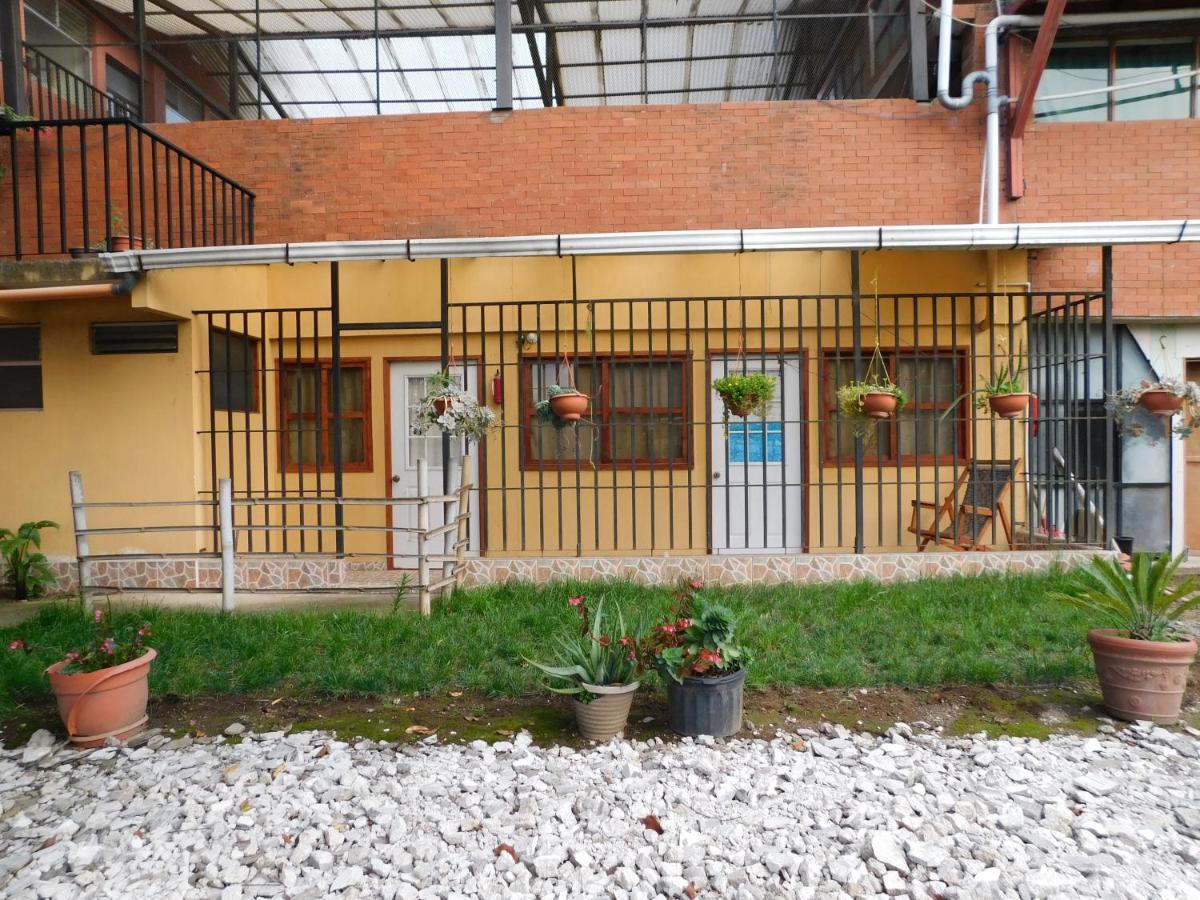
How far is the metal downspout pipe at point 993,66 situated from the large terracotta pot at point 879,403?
276 cm

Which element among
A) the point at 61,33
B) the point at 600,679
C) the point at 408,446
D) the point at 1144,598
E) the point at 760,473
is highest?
the point at 61,33

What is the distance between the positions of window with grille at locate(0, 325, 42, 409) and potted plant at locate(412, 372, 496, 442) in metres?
3.63

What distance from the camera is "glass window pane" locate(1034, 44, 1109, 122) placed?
741cm

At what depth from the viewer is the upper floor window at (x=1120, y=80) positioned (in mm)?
7363

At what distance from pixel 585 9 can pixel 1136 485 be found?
7.22m

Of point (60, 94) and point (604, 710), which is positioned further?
point (60, 94)

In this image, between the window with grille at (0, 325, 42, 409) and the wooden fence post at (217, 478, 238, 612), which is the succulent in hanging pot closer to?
the wooden fence post at (217, 478, 238, 612)

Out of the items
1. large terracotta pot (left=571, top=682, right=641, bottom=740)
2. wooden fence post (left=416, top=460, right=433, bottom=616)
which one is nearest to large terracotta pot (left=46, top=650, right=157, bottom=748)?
wooden fence post (left=416, top=460, right=433, bottom=616)

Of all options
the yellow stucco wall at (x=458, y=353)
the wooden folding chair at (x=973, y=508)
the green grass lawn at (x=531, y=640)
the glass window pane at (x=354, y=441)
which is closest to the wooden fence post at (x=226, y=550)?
the green grass lawn at (x=531, y=640)

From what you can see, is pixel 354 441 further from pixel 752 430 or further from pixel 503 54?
pixel 503 54

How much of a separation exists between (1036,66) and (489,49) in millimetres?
5477

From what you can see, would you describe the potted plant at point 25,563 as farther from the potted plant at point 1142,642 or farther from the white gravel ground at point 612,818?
the potted plant at point 1142,642

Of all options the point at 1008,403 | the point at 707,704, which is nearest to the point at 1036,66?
the point at 1008,403

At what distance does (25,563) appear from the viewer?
6.24m
